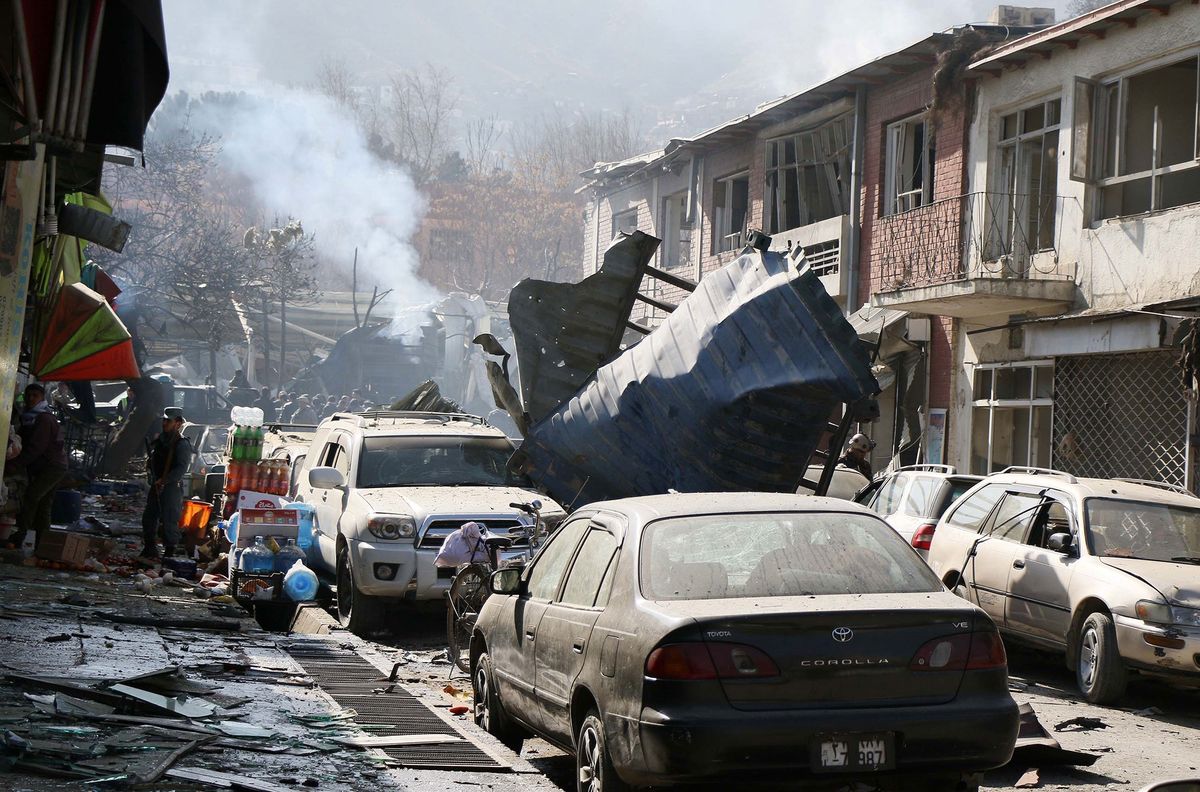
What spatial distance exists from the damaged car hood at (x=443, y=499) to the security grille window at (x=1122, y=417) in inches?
339

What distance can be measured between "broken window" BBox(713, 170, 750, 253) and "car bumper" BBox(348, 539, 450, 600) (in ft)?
61.8

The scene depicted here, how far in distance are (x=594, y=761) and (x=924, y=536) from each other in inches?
300

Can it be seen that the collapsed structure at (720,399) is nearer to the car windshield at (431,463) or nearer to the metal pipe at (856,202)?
the car windshield at (431,463)

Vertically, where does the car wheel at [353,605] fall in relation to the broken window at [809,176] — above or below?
below

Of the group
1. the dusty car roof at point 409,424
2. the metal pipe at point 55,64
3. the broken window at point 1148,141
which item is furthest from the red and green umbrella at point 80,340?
the broken window at point 1148,141

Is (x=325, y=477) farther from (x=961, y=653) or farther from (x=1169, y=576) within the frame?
(x=961, y=653)

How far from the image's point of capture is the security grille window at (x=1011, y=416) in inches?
760

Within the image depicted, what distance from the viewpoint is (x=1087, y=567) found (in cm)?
996

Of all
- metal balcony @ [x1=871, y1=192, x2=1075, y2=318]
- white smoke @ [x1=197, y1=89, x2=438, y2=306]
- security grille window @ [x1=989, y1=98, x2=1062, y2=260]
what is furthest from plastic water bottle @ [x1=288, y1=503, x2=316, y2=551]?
white smoke @ [x1=197, y1=89, x2=438, y2=306]

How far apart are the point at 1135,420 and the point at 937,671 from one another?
13.2 m

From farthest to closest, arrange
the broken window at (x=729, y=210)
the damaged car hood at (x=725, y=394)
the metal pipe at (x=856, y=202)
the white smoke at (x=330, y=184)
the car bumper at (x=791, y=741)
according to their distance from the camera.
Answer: the white smoke at (x=330, y=184) → the broken window at (x=729, y=210) → the metal pipe at (x=856, y=202) → the damaged car hood at (x=725, y=394) → the car bumper at (x=791, y=741)

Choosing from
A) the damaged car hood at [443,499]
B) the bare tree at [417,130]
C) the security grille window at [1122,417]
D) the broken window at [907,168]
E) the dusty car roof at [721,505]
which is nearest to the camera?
the dusty car roof at [721,505]

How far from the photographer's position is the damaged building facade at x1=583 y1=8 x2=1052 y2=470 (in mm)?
21141

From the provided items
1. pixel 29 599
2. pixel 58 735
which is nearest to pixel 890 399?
pixel 29 599
